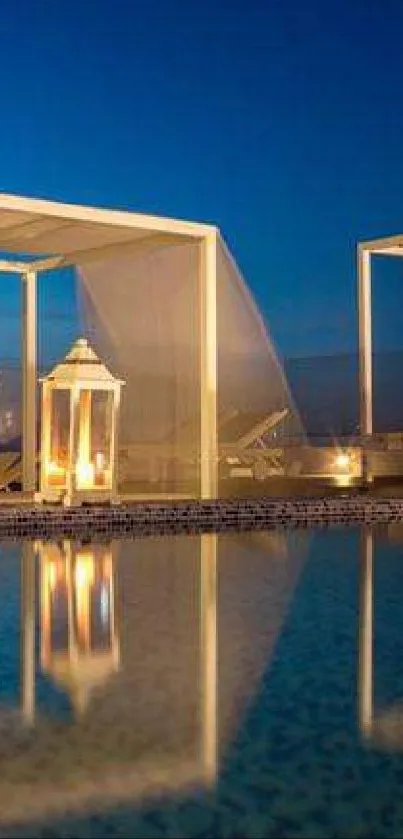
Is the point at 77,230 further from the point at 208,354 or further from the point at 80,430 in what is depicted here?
the point at 80,430

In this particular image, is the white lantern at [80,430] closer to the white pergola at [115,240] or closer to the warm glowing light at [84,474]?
the warm glowing light at [84,474]

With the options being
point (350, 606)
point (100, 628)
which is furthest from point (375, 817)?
point (350, 606)

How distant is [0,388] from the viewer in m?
12.4

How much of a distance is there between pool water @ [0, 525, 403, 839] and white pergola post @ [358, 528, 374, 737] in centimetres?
1

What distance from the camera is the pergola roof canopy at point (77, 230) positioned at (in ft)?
30.9

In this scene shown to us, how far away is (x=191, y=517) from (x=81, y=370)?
4.61 ft

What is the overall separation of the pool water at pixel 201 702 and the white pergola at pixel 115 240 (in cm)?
374

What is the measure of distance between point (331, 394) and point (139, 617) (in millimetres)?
9148

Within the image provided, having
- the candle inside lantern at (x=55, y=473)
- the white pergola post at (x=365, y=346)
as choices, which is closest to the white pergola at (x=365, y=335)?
the white pergola post at (x=365, y=346)

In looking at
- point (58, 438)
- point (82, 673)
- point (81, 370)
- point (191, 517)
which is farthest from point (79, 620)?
point (58, 438)

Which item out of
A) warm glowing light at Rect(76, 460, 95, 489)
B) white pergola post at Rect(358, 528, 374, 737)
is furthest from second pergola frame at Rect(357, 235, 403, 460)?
white pergola post at Rect(358, 528, 374, 737)

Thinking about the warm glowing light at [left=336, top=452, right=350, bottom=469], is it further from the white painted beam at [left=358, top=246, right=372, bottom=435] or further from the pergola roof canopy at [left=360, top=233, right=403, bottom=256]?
the pergola roof canopy at [left=360, top=233, right=403, bottom=256]

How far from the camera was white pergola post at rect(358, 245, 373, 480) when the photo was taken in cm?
1306

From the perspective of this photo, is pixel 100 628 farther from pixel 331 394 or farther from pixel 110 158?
pixel 110 158
